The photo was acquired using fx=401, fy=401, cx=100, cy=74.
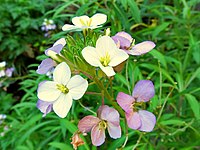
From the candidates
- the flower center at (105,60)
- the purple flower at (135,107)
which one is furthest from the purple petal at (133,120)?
the flower center at (105,60)

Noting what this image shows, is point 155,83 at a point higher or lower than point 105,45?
lower

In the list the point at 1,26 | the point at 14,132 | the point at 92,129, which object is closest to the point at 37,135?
the point at 14,132

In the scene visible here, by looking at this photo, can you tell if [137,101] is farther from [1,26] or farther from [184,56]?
[1,26]

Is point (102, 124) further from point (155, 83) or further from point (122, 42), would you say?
point (155, 83)

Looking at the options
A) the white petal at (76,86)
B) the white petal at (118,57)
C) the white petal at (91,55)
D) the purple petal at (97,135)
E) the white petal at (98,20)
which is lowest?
the purple petal at (97,135)

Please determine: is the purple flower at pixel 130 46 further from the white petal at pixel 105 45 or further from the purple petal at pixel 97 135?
the purple petal at pixel 97 135

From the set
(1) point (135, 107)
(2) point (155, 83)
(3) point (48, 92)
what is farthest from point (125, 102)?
(2) point (155, 83)

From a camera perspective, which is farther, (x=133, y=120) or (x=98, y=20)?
(x=98, y=20)
